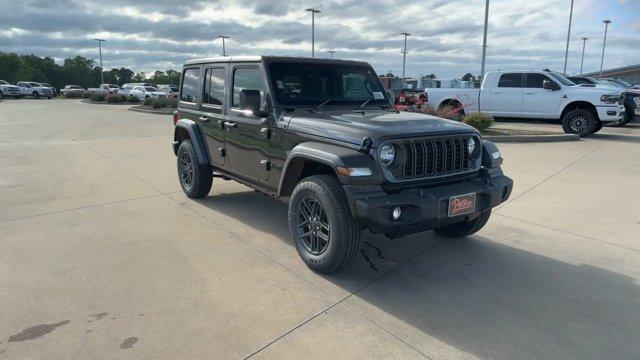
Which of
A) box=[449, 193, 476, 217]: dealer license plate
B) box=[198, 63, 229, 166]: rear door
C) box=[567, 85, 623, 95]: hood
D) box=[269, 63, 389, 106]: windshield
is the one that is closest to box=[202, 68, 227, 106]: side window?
box=[198, 63, 229, 166]: rear door

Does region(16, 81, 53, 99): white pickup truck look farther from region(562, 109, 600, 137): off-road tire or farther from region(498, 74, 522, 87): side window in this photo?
region(562, 109, 600, 137): off-road tire

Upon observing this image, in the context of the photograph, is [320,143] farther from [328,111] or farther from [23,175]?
[23,175]

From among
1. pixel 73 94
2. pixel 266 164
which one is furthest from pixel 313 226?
pixel 73 94

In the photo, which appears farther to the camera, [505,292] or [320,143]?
[320,143]

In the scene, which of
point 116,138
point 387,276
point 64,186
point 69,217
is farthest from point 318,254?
point 116,138

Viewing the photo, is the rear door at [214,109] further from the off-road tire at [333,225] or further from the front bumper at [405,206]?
the front bumper at [405,206]

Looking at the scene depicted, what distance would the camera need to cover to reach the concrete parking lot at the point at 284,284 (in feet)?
9.44

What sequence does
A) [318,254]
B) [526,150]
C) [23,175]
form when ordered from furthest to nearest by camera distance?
[526,150] → [23,175] → [318,254]

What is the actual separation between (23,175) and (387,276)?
22.4ft

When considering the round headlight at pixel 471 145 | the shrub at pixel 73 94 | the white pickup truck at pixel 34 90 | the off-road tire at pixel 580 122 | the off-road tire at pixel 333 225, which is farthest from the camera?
the shrub at pixel 73 94

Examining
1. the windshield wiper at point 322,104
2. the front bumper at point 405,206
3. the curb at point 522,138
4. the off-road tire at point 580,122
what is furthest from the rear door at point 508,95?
the front bumper at point 405,206

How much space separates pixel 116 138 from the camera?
1280cm

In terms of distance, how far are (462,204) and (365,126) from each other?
3.25ft

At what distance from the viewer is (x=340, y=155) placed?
138 inches
